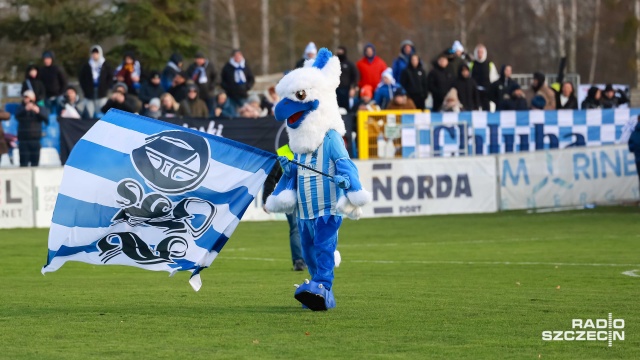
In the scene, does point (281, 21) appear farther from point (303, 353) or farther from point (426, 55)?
point (303, 353)

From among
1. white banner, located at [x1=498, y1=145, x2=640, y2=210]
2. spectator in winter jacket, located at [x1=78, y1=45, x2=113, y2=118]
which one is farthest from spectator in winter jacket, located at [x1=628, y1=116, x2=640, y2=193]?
spectator in winter jacket, located at [x1=78, y1=45, x2=113, y2=118]

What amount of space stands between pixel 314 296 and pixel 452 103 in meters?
19.4

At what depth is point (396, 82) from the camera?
105 feet

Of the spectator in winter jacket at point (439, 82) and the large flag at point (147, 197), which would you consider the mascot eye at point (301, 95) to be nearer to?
the large flag at point (147, 197)

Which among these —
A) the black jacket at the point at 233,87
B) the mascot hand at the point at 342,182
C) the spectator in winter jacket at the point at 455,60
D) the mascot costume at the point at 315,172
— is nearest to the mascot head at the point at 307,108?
the mascot costume at the point at 315,172

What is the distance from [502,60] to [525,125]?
41952mm

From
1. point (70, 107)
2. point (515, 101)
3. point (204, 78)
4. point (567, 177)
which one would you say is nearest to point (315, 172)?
point (70, 107)

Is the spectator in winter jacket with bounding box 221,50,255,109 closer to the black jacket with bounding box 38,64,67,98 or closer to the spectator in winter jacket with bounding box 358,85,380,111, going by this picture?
the spectator in winter jacket with bounding box 358,85,380,111

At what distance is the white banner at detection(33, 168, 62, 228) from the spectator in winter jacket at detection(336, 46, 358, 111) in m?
8.47

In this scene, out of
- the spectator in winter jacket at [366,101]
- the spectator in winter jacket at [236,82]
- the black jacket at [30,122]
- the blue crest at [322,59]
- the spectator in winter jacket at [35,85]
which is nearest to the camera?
the blue crest at [322,59]

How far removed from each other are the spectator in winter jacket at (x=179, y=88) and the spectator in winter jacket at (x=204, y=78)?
0.67 m

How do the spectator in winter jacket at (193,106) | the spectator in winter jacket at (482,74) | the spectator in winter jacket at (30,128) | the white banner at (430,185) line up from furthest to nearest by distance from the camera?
the spectator in winter jacket at (482,74) < the spectator in winter jacket at (193,106) < the white banner at (430,185) < the spectator in winter jacket at (30,128)

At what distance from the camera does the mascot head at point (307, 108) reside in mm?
11742

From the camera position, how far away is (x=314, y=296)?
37.4 ft
